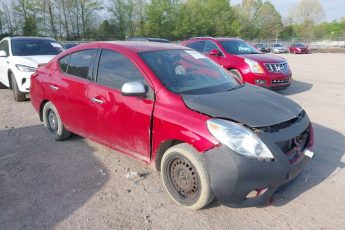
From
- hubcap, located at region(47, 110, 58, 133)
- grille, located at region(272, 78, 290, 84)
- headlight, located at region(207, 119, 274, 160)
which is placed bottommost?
hubcap, located at region(47, 110, 58, 133)

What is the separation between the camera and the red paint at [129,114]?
128 inches

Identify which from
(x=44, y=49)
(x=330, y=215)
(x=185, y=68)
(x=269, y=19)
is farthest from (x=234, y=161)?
(x=269, y=19)

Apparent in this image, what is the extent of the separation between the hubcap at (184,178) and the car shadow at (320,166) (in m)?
0.87

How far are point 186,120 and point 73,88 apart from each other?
6.83ft

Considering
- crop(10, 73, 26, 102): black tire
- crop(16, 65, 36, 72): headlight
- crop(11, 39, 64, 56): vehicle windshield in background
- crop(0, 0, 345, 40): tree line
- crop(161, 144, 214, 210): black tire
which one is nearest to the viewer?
crop(161, 144, 214, 210): black tire

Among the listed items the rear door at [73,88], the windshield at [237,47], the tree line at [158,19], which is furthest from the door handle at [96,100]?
the tree line at [158,19]

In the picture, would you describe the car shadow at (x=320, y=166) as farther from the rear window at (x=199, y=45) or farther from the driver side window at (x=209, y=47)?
the rear window at (x=199, y=45)

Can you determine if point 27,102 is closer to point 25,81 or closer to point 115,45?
point 25,81

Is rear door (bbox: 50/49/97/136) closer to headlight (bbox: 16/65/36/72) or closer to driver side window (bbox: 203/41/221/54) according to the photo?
headlight (bbox: 16/65/36/72)

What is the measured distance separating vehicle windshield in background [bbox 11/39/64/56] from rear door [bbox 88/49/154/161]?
213 inches

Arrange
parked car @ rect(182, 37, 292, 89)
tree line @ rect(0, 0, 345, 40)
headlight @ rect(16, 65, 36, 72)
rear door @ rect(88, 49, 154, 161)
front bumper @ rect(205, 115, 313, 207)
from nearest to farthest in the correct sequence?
front bumper @ rect(205, 115, 313, 207)
rear door @ rect(88, 49, 154, 161)
headlight @ rect(16, 65, 36, 72)
parked car @ rect(182, 37, 292, 89)
tree line @ rect(0, 0, 345, 40)

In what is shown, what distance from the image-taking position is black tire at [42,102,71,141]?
5172mm

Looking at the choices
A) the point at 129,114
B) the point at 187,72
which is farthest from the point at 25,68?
the point at 187,72

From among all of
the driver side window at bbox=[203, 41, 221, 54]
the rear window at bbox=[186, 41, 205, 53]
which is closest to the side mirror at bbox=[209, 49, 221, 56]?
the driver side window at bbox=[203, 41, 221, 54]
